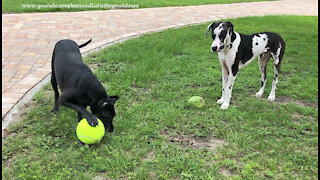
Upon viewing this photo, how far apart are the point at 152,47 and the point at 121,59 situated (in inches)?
51.8

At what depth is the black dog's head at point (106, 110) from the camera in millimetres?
3560

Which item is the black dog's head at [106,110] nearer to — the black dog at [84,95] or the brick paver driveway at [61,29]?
the black dog at [84,95]

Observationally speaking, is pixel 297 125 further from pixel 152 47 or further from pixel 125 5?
pixel 125 5

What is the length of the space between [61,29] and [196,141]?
7.01 metres

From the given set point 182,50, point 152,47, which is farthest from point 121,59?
point 182,50

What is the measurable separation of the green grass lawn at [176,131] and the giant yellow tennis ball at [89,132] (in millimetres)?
143

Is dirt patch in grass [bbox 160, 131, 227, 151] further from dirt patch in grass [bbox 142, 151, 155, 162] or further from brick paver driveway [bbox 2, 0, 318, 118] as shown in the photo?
brick paver driveway [bbox 2, 0, 318, 118]

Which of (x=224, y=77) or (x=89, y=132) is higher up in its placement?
(x=224, y=77)

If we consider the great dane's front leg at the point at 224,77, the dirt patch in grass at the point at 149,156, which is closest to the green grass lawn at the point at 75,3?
the great dane's front leg at the point at 224,77

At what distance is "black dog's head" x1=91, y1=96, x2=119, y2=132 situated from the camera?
3.56 meters

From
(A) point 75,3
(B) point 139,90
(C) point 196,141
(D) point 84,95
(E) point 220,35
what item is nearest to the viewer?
(D) point 84,95

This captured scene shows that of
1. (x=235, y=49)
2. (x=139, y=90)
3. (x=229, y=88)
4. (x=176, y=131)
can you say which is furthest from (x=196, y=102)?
(x=139, y=90)

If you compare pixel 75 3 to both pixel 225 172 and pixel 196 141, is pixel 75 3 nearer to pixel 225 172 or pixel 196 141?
pixel 196 141

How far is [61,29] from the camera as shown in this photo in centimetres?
938
